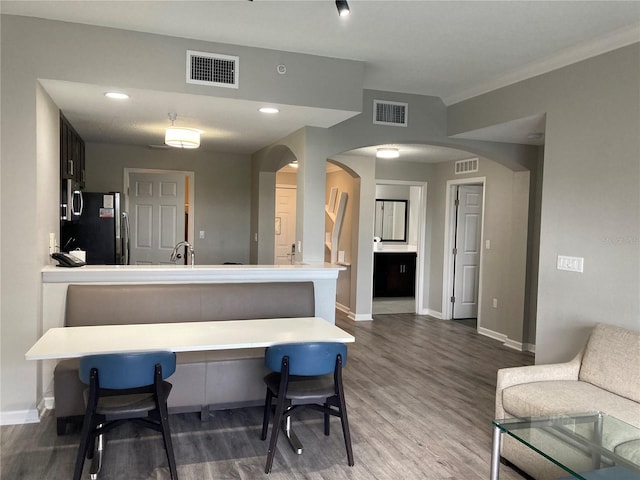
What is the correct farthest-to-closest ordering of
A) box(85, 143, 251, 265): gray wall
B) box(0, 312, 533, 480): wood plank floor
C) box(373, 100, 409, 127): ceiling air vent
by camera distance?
box(85, 143, 251, 265): gray wall → box(373, 100, 409, 127): ceiling air vent → box(0, 312, 533, 480): wood plank floor

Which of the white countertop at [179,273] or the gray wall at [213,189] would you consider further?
the gray wall at [213,189]

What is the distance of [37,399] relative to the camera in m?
3.34

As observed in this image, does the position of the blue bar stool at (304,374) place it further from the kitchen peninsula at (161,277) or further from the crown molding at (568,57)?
the crown molding at (568,57)

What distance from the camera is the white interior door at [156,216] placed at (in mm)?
6500

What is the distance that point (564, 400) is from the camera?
2.71m

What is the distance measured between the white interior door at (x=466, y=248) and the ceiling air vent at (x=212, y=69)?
15.1 feet

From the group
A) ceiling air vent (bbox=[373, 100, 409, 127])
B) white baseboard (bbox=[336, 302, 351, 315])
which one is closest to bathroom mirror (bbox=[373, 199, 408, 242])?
white baseboard (bbox=[336, 302, 351, 315])

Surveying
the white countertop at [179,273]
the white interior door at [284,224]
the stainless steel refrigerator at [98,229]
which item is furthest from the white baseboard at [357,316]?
the stainless steel refrigerator at [98,229]

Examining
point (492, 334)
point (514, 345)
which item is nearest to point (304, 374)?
point (514, 345)

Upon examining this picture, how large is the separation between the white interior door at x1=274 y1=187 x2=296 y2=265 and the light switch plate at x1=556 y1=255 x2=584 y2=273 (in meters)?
5.16

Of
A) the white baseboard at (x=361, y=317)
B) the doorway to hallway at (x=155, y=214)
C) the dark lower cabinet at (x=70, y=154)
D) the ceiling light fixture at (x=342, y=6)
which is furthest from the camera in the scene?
the white baseboard at (x=361, y=317)

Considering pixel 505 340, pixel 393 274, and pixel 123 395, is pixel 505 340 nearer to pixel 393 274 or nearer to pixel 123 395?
pixel 393 274

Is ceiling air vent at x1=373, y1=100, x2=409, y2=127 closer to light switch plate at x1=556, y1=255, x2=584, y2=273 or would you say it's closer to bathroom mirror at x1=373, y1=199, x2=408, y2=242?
light switch plate at x1=556, y1=255, x2=584, y2=273

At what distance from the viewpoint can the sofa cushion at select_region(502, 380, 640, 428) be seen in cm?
262
